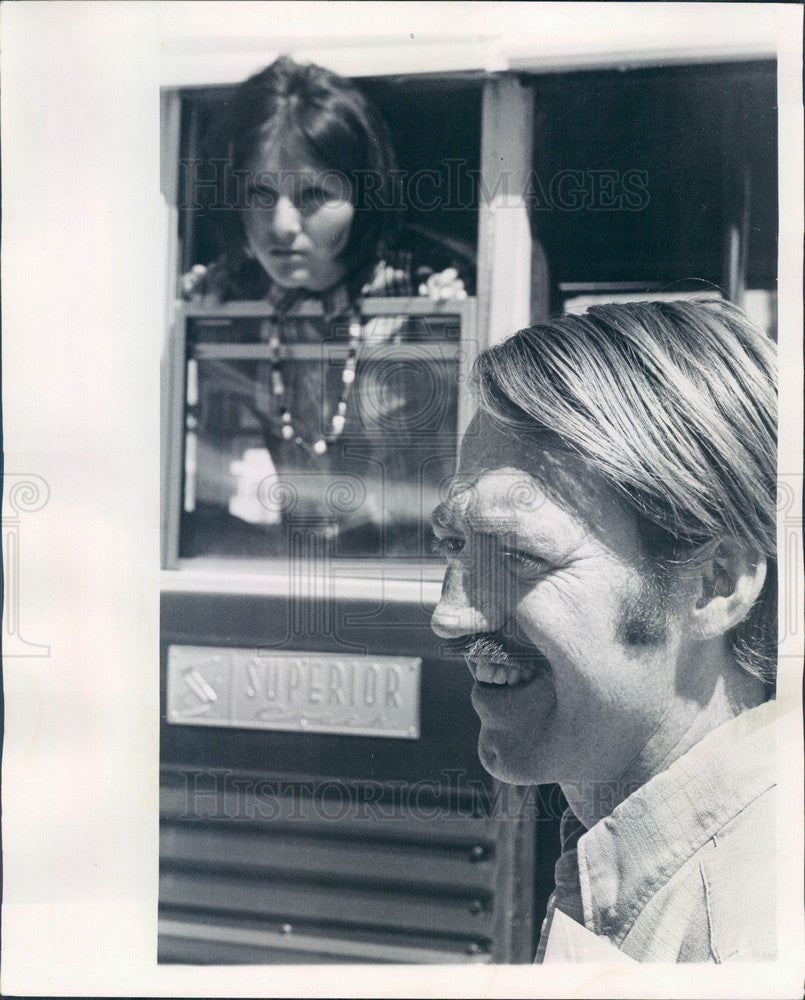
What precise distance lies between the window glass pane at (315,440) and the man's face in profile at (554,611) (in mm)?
66

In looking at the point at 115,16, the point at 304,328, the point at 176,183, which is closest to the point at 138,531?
the point at 304,328

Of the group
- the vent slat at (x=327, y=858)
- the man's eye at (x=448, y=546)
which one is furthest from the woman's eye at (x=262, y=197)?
the vent slat at (x=327, y=858)

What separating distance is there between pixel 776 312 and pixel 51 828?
50.6 inches

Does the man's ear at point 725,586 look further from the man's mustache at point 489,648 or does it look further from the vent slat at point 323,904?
the vent slat at point 323,904

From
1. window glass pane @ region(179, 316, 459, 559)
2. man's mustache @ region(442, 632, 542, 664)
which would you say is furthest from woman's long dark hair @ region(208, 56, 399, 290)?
man's mustache @ region(442, 632, 542, 664)

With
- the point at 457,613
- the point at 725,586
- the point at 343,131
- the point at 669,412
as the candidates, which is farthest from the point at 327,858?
the point at 343,131

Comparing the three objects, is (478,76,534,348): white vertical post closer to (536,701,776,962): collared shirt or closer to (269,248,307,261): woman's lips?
(269,248,307,261): woman's lips

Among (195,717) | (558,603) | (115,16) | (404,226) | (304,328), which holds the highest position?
(115,16)

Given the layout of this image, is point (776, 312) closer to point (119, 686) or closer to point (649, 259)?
point (649, 259)

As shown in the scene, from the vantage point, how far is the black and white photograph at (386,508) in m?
1.25

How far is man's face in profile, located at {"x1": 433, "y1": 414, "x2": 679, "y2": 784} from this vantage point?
1229 mm

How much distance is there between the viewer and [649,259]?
4.19 feet

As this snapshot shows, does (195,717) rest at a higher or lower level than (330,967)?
higher

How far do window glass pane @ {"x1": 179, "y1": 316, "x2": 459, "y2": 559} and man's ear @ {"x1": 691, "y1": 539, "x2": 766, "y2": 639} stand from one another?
384mm
